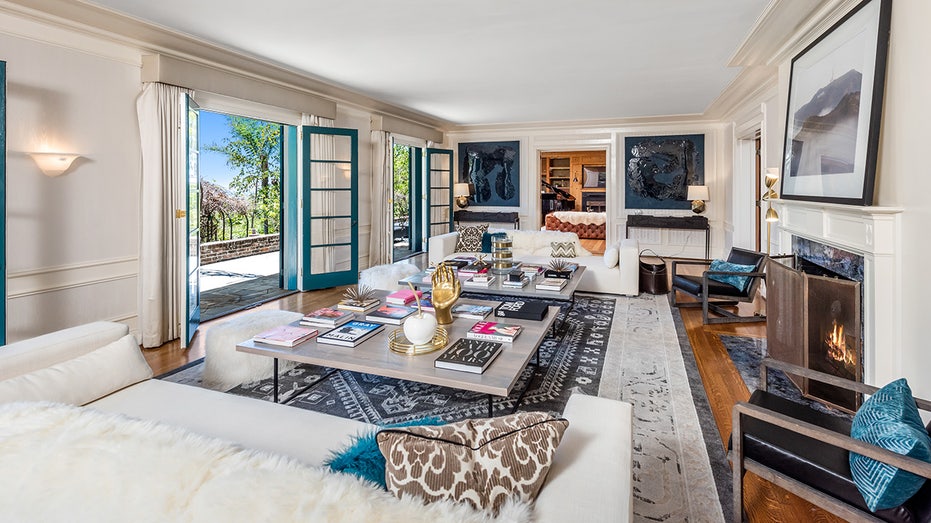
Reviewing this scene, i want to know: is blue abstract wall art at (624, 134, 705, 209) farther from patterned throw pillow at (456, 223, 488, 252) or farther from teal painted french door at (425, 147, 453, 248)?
patterned throw pillow at (456, 223, 488, 252)

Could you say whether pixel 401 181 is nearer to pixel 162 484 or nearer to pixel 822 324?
pixel 822 324

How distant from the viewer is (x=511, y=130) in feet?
30.7

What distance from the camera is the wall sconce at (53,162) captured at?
322cm

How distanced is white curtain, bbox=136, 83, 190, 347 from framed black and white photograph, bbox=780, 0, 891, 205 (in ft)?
15.4

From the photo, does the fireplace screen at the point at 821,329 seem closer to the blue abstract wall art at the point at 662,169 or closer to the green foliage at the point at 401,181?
the blue abstract wall art at the point at 662,169

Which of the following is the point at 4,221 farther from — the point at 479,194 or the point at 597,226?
the point at 597,226

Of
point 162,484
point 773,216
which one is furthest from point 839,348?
point 162,484

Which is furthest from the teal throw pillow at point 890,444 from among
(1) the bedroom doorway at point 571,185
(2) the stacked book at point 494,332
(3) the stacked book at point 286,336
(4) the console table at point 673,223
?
→ (1) the bedroom doorway at point 571,185

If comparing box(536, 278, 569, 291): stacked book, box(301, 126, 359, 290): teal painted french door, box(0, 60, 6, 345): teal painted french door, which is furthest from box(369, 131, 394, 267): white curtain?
box(0, 60, 6, 345): teal painted french door

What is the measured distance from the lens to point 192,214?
4.23 m

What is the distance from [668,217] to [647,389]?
6297 mm

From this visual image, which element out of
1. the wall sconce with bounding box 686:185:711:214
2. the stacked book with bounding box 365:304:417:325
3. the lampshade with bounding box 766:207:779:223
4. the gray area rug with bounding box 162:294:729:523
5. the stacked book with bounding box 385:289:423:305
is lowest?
the gray area rug with bounding box 162:294:729:523

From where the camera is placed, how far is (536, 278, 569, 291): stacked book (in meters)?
4.01

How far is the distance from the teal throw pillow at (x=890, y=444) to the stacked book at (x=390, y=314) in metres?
2.13
